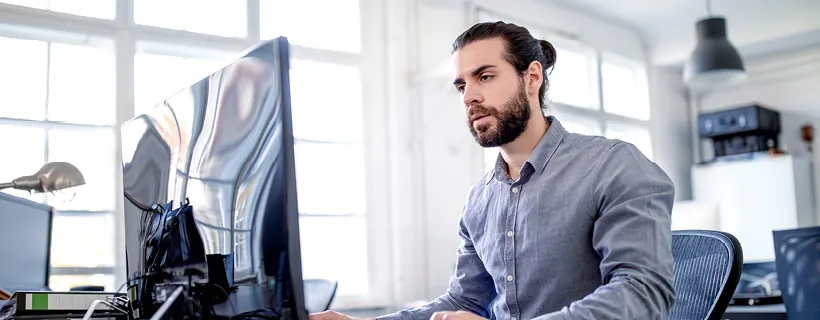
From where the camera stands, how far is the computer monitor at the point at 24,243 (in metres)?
2.02

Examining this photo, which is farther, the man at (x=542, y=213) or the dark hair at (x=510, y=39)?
the dark hair at (x=510, y=39)

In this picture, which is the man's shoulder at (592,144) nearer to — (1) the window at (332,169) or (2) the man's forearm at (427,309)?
(2) the man's forearm at (427,309)

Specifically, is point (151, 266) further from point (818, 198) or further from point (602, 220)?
point (818, 198)

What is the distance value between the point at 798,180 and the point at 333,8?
13.6ft

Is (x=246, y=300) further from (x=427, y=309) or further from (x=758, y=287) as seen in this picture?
(x=758, y=287)

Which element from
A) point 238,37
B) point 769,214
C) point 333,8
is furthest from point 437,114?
point 769,214

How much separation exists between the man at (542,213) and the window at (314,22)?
300 centimetres

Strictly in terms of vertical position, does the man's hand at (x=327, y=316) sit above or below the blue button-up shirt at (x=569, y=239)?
below

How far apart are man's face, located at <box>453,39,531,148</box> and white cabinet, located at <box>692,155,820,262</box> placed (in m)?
5.29

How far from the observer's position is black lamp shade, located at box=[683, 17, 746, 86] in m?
5.15

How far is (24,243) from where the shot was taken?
2.18 m

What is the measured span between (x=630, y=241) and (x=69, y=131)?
3.12 m

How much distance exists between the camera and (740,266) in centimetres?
143

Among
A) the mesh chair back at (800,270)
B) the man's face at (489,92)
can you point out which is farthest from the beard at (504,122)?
the mesh chair back at (800,270)
